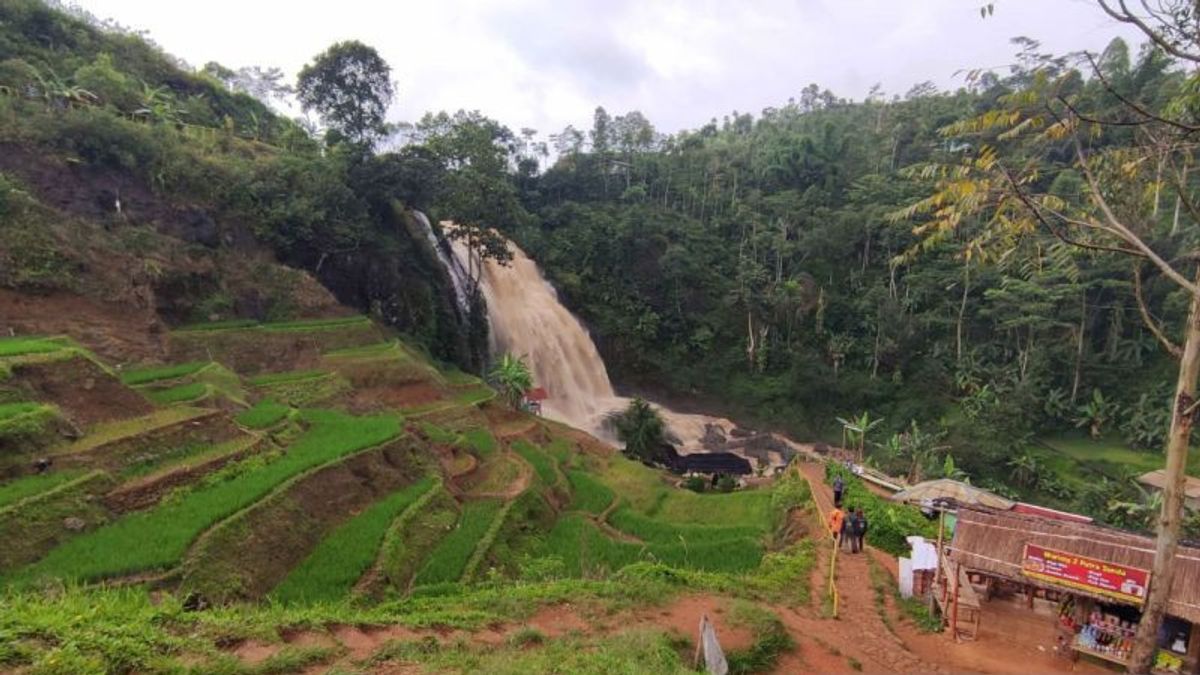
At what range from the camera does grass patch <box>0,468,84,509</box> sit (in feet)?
→ 33.2

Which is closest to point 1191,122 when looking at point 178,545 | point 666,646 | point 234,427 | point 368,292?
point 666,646

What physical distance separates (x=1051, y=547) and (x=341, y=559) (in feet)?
38.5

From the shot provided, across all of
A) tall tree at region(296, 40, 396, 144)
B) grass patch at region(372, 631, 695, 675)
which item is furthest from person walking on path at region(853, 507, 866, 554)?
tall tree at region(296, 40, 396, 144)

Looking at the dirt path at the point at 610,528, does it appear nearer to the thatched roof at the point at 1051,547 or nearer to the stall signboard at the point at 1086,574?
the thatched roof at the point at 1051,547

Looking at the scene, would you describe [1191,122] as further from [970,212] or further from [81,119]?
[81,119]

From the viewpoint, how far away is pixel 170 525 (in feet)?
35.6

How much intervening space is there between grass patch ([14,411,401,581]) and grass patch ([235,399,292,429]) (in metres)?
1.00

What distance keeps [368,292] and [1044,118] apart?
26.2m

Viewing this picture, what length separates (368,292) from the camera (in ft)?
92.7

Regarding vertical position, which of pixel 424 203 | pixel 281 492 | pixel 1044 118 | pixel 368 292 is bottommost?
pixel 281 492

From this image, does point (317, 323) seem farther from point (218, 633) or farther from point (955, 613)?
point (955, 613)

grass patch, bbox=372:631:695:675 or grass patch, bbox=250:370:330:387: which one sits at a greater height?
grass patch, bbox=250:370:330:387

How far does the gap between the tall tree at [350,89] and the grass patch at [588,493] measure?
61.9 feet

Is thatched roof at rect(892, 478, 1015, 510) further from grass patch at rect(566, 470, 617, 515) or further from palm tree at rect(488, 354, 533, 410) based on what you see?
palm tree at rect(488, 354, 533, 410)
